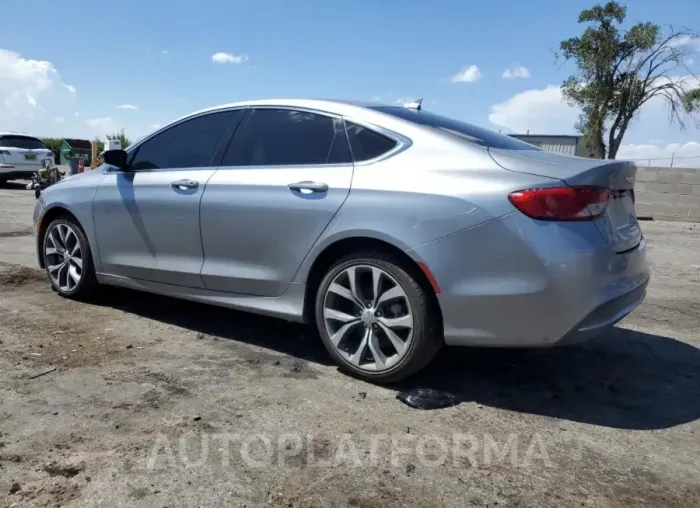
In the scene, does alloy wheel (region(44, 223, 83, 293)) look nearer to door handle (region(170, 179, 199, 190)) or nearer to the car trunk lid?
door handle (region(170, 179, 199, 190))

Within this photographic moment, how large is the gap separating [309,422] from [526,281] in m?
1.23

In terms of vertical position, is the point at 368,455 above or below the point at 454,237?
below

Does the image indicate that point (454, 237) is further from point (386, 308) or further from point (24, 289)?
point (24, 289)

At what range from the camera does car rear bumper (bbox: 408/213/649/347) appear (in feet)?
9.41

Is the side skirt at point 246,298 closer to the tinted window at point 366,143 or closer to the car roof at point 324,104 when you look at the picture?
the tinted window at point 366,143

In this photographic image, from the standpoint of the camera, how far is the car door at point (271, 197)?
3.51 metres

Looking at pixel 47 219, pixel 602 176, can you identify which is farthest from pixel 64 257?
pixel 602 176

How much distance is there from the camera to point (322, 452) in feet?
8.52

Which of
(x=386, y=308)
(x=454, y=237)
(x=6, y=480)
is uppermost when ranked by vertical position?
(x=454, y=237)

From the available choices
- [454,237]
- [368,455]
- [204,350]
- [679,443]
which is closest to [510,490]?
[368,455]

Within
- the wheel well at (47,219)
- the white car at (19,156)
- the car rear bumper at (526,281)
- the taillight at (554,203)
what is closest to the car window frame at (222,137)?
the wheel well at (47,219)

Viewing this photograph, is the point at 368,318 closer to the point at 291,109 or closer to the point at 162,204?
the point at 291,109

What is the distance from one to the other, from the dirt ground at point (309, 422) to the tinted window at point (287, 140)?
123 cm

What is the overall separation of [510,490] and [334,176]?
6.21 feet
